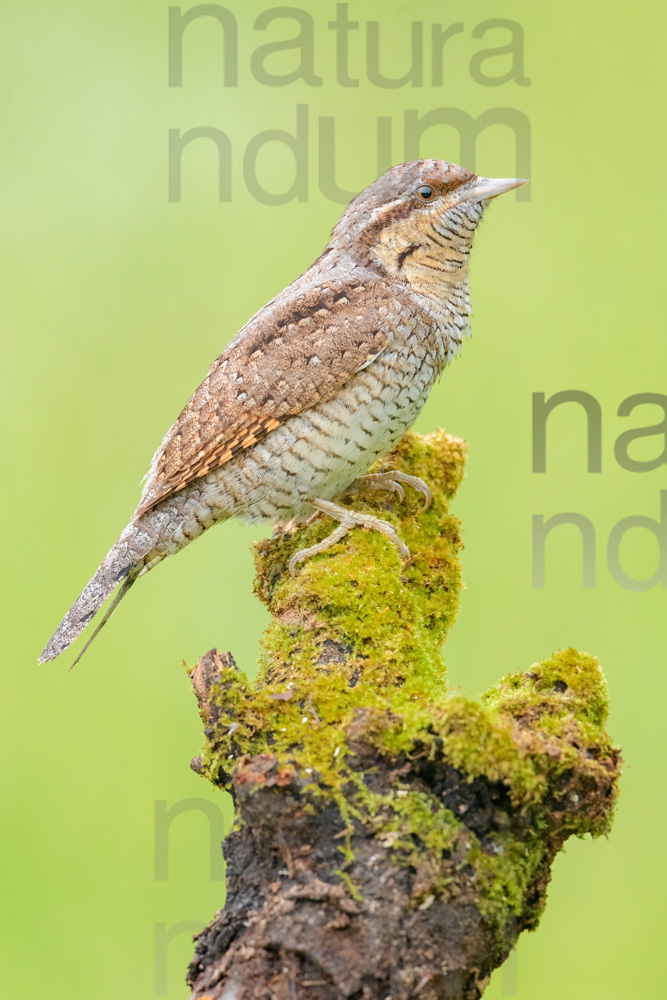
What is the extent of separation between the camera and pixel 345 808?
1.58m

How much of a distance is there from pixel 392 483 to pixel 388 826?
1.50 meters

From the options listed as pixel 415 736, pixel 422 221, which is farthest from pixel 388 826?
pixel 422 221

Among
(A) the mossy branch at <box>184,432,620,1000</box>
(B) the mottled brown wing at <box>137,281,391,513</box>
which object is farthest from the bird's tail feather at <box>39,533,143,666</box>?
(A) the mossy branch at <box>184,432,620,1000</box>

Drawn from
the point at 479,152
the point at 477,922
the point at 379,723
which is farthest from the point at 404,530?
the point at 479,152

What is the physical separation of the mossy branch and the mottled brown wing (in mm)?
1020

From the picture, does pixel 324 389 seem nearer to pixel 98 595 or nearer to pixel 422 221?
pixel 422 221

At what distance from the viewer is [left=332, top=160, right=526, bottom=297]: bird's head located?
285cm

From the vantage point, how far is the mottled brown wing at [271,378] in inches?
108

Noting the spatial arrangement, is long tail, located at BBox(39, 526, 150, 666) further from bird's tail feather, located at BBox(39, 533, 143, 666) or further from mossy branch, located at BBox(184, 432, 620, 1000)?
mossy branch, located at BBox(184, 432, 620, 1000)

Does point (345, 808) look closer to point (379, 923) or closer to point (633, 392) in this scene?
point (379, 923)

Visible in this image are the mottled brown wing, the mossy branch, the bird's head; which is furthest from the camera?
the bird's head

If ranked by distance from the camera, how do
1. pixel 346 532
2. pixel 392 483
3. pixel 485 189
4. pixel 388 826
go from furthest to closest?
pixel 392 483 → pixel 485 189 → pixel 346 532 → pixel 388 826

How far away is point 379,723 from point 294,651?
557mm

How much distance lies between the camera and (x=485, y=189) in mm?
2826
